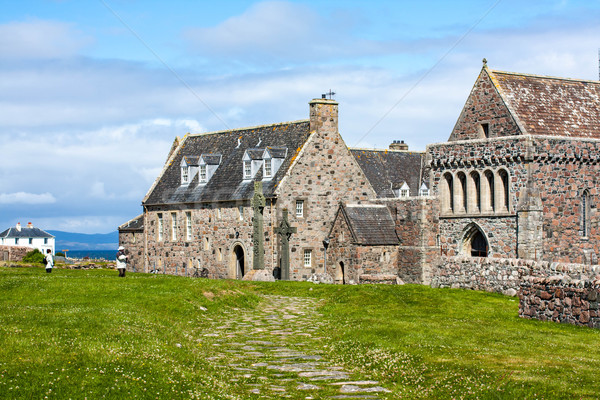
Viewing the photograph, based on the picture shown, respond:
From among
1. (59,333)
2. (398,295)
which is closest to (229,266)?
(398,295)

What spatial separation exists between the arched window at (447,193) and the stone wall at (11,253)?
34.0 m

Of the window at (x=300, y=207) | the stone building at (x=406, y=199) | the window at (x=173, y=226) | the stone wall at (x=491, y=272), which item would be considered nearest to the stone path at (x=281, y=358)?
the stone wall at (x=491, y=272)

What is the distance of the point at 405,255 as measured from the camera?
1956 inches

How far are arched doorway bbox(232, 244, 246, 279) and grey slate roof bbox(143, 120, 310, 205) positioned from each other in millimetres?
3508

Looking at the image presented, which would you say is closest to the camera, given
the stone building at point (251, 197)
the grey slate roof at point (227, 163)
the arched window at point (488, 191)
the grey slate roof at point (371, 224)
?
the arched window at point (488, 191)

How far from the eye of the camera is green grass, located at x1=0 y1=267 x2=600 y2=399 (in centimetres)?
1545

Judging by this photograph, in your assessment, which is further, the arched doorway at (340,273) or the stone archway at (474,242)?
the arched doorway at (340,273)

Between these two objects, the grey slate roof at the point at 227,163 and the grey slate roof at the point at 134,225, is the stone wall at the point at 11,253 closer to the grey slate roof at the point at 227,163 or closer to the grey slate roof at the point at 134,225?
the grey slate roof at the point at 134,225

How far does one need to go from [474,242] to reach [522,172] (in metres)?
5.46

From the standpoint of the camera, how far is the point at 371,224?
164 feet

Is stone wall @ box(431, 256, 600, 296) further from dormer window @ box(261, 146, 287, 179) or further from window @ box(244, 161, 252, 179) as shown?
window @ box(244, 161, 252, 179)

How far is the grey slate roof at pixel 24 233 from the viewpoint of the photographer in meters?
124

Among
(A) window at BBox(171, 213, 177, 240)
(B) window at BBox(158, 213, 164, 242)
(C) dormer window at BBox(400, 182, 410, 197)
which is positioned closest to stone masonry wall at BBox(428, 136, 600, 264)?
(C) dormer window at BBox(400, 182, 410, 197)

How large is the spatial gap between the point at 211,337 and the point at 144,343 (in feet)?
12.5
